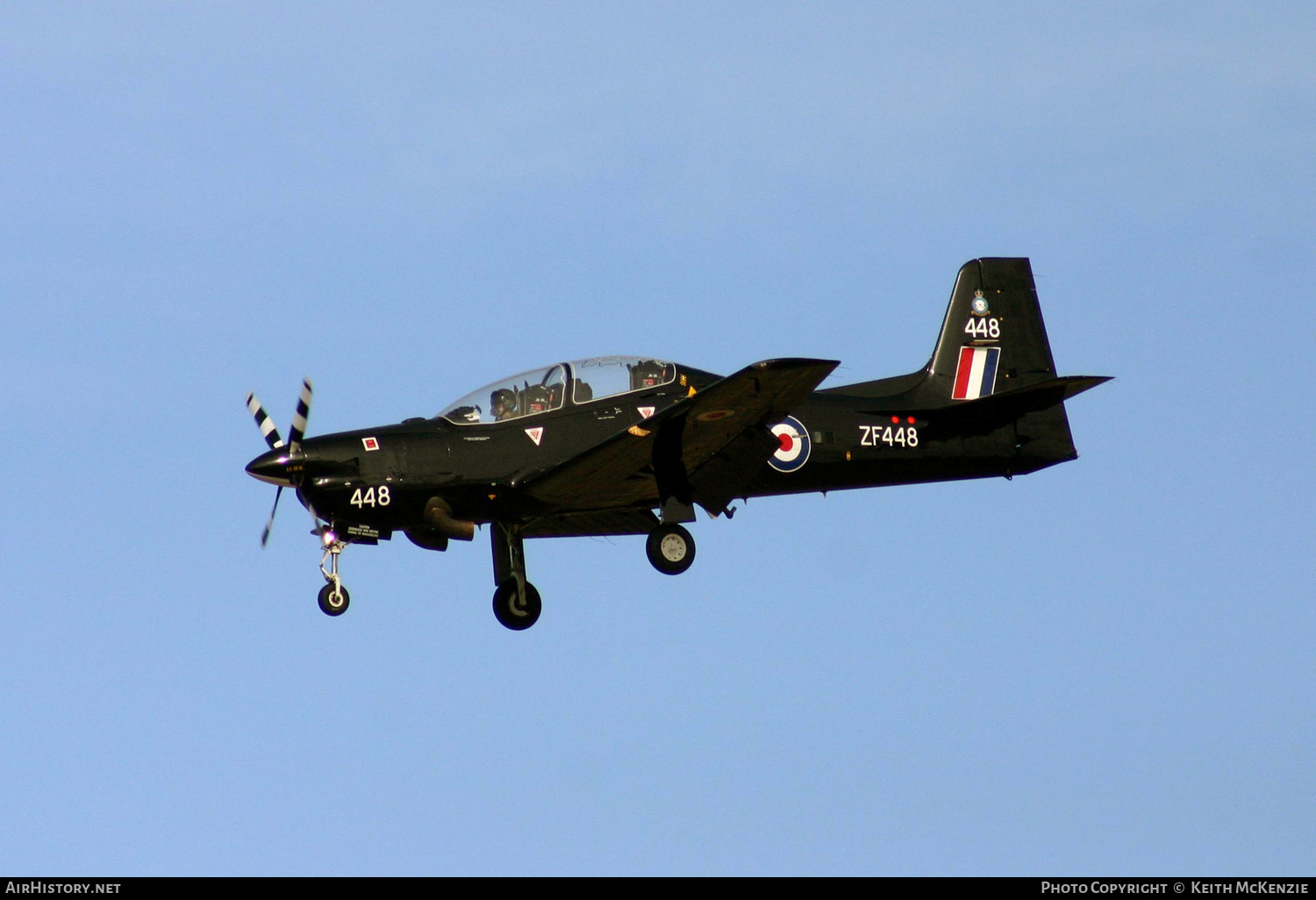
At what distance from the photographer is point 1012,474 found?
2267 cm

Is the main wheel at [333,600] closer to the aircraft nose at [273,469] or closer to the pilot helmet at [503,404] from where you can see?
the aircraft nose at [273,469]

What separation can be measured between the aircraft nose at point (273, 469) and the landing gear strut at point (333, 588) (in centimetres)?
79

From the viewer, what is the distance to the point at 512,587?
21406 millimetres

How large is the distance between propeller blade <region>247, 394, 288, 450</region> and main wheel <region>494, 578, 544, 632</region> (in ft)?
10.6

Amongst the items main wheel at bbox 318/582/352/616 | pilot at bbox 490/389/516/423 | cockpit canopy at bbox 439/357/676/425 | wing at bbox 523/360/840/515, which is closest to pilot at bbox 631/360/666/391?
cockpit canopy at bbox 439/357/676/425

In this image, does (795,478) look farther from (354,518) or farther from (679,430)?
(354,518)

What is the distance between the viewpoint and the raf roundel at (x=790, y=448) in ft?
71.5

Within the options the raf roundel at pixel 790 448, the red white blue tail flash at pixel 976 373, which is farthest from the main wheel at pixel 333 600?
the red white blue tail flash at pixel 976 373

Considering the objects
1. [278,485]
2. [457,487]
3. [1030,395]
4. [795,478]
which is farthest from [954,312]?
[278,485]

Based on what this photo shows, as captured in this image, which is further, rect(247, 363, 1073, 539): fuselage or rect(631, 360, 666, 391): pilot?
rect(631, 360, 666, 391): pilot

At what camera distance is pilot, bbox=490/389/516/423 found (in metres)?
Result: 21.0

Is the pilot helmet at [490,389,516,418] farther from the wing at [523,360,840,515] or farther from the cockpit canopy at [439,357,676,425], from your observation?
the wing at [523,360,840,515]

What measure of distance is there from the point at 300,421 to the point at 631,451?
12.5 ft

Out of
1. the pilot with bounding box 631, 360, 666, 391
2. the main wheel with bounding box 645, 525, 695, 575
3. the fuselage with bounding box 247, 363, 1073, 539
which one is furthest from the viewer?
the pilot with bounding box 631, 360, 666, 391
